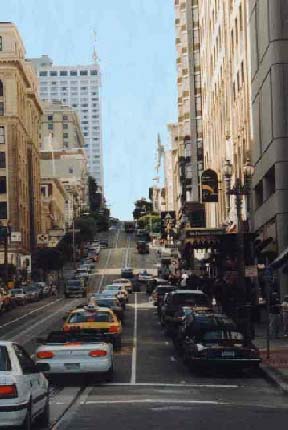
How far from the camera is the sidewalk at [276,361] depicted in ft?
77.8

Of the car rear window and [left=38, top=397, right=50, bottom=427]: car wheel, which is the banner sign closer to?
[left=38, top=397, right=50, bottom=427]: car wheel

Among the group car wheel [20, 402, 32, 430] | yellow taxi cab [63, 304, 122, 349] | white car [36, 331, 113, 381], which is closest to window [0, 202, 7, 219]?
yellow taxi cab [63, 304, 122, 349]

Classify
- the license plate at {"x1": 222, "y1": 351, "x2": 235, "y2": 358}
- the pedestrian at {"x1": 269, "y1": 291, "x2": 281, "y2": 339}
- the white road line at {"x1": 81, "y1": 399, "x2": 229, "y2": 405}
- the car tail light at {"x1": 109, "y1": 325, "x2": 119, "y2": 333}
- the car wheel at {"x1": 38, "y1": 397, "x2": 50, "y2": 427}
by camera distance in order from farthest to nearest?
1. the pedestrian at {"x1": 269, "y1": 291, "x2": 281, "y2": 339}
2. the car tail light at {"x1": 109, "y1": 325, "x2": 119, "y2": 333}
3. the license plate at {"x1": 222, "y1": 351, "x2": 235, "y2": 358}
4. the white road line at {"x1": 81, "y1": 399, "x2": 229, "y2": 405}
5. the car wheel at {"x1": 38, "y1": 397, "x2": 50, "y2": 427}

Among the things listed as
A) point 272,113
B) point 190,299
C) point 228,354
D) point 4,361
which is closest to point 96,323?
point 228,354

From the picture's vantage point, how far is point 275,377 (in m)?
24.3

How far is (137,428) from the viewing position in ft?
51.7

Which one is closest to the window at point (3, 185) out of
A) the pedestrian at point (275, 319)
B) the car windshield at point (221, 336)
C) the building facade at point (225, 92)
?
the building facade at point (225, 92)

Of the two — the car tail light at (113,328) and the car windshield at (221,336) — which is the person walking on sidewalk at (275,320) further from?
the car windshield at (221,336)

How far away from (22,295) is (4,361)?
67.0m

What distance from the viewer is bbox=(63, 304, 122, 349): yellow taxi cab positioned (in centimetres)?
3092

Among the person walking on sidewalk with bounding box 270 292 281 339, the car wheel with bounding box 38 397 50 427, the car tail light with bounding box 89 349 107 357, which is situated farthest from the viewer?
the person walking on sidewalk with bounding box 270 292 281 339

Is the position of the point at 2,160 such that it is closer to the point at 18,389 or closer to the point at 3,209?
the point at 3,209

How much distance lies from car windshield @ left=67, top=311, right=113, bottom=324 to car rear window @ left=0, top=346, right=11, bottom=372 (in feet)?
56.5

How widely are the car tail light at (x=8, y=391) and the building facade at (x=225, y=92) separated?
1695 inches
